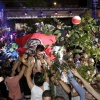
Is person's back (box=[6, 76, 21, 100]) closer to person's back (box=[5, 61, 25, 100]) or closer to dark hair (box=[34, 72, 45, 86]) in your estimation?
person's back (box=[5, 61, 25, 100])

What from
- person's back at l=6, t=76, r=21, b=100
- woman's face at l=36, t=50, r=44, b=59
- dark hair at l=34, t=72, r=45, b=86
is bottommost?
person's back at l=6, t=76, r=21, b=100

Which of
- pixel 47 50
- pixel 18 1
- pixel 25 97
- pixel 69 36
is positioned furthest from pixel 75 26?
pixel 18 1

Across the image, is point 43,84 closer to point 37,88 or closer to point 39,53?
point 37,88

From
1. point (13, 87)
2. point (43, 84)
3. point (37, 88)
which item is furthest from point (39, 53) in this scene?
point (13, 87)

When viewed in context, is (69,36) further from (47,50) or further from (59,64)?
(47,50)

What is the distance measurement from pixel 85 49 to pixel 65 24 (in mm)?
845

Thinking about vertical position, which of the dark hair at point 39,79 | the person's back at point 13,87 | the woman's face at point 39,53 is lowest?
the person's back at point 13,87

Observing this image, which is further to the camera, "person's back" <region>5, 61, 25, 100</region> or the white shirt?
"person's back" <region>5, 61, 25, 100</region>

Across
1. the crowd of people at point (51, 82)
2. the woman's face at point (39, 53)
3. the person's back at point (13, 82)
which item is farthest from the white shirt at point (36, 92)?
the person's back at point (13, 82)

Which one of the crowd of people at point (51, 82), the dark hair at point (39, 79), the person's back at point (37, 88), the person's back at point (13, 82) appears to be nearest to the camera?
the crowd of people at point (51, 82)

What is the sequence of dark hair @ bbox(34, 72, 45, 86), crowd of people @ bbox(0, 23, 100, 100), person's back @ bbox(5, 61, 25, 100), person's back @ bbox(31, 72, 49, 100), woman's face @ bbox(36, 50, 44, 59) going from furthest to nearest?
person's back @ bbox(5, 61, 25, 100), woman's face @ bbox(36, 50, 44, 59), person's back @ bbox(31, 72, 49, 100), dark hair @ bbox(34, 72, 45, 86), crowd of people @ bbox(0, 23, 100, 100)

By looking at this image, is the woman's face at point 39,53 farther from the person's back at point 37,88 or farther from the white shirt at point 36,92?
the white shirt at point 36,92

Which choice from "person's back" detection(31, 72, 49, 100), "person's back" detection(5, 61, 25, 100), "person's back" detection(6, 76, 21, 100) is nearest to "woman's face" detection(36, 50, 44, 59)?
"person's back" detection(31, 72, 49, 100)

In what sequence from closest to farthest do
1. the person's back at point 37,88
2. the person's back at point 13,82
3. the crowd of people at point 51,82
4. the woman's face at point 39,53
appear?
the crowd of people at point 51,82, the person's back at point 37,88, the woman's face at point 39,53, the person's back at point 13,82
